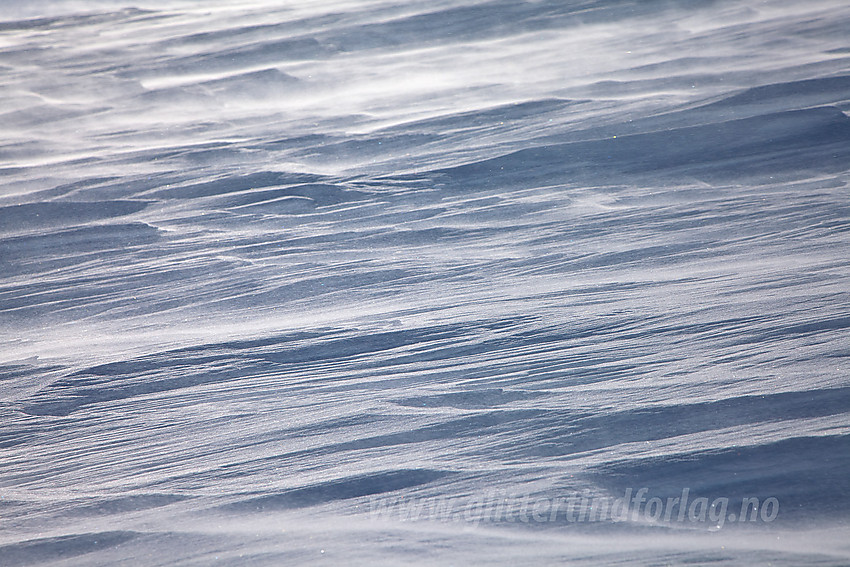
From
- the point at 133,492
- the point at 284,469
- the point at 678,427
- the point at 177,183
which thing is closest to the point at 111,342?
the point at 133,492

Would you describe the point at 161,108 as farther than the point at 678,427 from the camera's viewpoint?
Yes

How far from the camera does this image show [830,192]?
1.82m

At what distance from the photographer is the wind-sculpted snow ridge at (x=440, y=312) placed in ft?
3.39

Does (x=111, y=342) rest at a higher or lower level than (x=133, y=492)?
higher

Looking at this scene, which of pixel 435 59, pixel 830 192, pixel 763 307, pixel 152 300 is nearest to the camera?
pixel 763 307

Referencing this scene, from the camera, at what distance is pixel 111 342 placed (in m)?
1.50

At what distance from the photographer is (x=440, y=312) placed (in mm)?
1527

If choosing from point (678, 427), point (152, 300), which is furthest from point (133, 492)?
point (678, 427)

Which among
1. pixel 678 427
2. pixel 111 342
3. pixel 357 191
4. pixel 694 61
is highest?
pixel 694 61

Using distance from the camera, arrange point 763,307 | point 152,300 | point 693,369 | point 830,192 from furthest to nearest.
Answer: point 830,192 < point 152,300 < point 763,307 < point 693,369

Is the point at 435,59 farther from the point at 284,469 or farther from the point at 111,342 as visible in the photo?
the point at 284,469

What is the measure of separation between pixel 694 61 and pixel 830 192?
1.18 meters

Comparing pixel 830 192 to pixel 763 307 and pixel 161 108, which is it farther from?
pixel 161 108

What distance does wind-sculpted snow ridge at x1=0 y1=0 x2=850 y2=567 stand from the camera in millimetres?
1034
